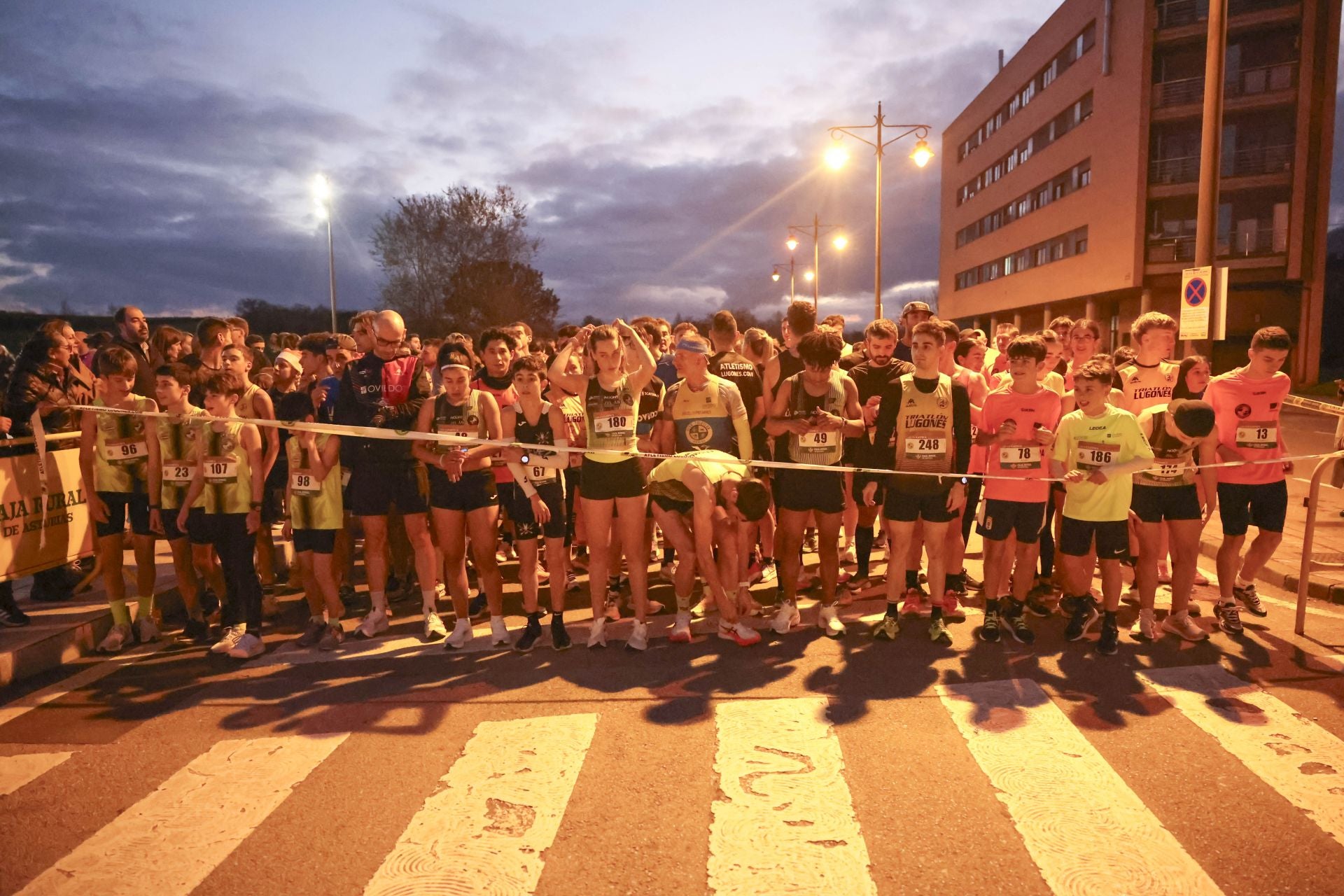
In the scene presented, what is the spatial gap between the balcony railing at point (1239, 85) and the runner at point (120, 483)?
3817 centimetres

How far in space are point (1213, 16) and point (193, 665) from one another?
41.2 feet

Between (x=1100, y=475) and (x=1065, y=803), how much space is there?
2.55 metres

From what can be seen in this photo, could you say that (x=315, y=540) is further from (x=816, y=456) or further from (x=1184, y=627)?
(x=1184, y=627)

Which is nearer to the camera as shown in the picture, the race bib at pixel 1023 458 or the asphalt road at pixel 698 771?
the asphalt road at pixel 698 771

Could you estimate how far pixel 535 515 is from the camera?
5.71 meters

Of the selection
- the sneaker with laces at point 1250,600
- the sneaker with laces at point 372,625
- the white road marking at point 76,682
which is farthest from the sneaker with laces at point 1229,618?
the white road marking at point 76,682

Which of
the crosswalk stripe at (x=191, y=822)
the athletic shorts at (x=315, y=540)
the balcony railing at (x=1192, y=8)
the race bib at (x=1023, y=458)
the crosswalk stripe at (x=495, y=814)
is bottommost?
the crosswalk stripe at (x=191, y=822)

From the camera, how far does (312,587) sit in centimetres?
625

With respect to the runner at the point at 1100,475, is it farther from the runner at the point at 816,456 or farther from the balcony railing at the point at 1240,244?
the balcony railing at the point at 1240,244

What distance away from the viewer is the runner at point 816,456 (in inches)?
230

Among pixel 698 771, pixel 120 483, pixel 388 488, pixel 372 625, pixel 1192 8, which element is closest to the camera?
pixel 698 771

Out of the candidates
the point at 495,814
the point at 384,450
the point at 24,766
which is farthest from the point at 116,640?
the point at 495,814

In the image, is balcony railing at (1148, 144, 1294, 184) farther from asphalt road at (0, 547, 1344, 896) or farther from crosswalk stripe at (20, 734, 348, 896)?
crosswalk stripe at (20, 734, 348, 896)

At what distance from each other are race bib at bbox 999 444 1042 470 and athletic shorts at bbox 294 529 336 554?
5.09 meters
